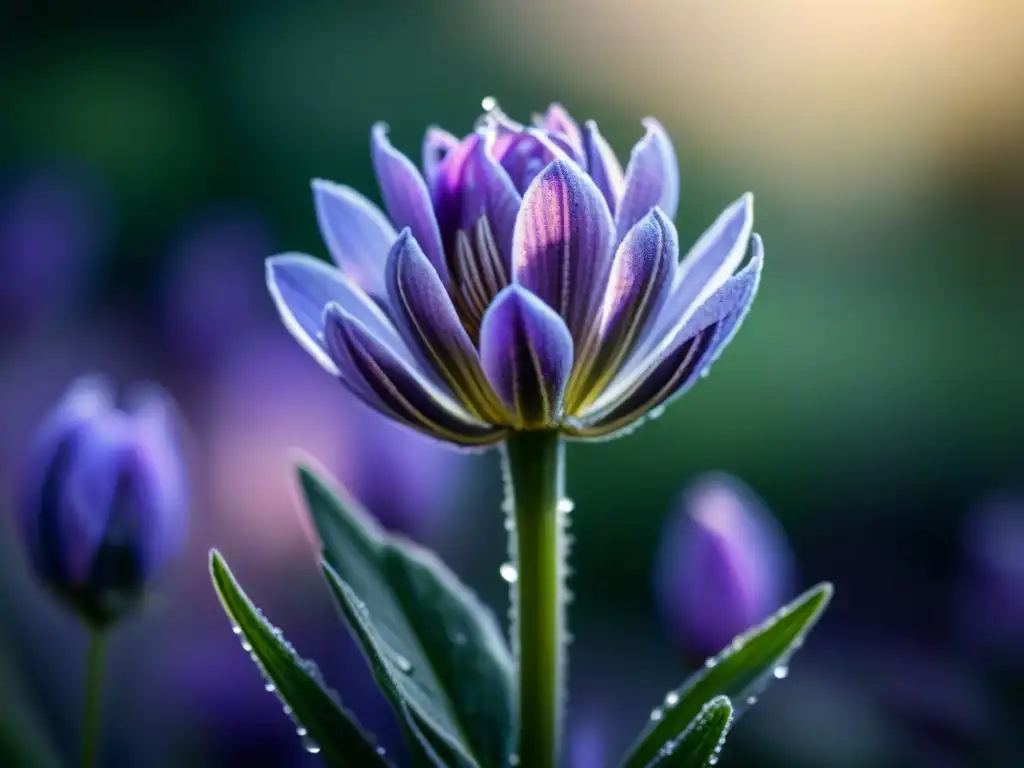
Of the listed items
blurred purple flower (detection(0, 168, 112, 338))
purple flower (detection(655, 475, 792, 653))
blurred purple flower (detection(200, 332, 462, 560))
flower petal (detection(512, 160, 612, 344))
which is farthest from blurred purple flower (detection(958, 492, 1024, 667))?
blurred purple flower (detection(0, 168, 112, 338))

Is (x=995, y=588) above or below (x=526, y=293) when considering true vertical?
below

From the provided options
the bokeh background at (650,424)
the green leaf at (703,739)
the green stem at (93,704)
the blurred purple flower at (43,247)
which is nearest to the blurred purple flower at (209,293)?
the bokeh background at (650,424)

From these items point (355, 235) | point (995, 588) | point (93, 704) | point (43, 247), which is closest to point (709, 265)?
point (355, 235)

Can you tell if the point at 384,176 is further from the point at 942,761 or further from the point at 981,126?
the point at 981,126

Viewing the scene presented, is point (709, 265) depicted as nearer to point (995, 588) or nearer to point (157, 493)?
point (157, 493)

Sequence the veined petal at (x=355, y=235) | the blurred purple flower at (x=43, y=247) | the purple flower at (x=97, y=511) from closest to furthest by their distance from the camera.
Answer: the veined petal at (x=355, y=235)
the purple flower at (x=97, y=511)
the blurred purple flower at (x=43, y=247)

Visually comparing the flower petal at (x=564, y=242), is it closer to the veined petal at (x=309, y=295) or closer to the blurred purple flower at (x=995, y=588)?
the veined petal at (x=309, y=295)

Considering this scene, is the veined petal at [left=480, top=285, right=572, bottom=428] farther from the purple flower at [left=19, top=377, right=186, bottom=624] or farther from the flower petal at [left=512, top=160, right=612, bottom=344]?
the purple flower at [left=19, top=377, right=186, bottom=624]

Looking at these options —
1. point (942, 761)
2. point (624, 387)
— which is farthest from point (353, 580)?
point (942, 761)
